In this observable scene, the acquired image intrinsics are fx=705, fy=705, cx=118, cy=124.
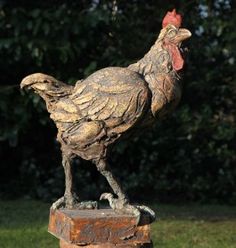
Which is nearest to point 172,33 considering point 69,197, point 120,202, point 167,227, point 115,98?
point 115,98

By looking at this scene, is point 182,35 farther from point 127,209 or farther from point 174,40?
point 127,209

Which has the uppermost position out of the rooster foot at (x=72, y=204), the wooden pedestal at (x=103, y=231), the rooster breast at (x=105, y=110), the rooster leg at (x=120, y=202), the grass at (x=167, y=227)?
the rooster breast at (x=105, y=110)

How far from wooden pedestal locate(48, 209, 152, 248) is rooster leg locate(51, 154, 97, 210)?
0.18m

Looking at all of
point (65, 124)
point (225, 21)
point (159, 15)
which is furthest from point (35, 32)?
point (65, 124)

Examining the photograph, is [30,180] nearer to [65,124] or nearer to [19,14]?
[19,14]

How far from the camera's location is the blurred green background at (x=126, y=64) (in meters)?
8.63

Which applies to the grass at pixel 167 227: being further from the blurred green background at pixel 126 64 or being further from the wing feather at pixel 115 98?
the wing feather at pixel 115 98

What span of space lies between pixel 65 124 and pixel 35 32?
182 inches

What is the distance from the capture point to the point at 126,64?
28.2ft

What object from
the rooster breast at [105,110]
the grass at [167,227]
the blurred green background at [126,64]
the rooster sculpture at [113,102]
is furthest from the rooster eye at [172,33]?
the blurred green background at [126,64]

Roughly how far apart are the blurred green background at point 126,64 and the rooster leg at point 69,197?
4.53 m

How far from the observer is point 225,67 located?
960 cm

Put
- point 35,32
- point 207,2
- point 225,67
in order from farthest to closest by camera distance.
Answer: point 225,67
point 207,2
point 35,32

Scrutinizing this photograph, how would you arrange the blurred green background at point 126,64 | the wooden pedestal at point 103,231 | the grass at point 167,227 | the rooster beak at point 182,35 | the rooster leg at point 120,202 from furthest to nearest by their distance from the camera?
the blurred green background at point 126,64, the grass at point 167,227, the rooster beak at point 182,35, the rooster leg at point 120,202, the wooden pedestal at point 103,231
